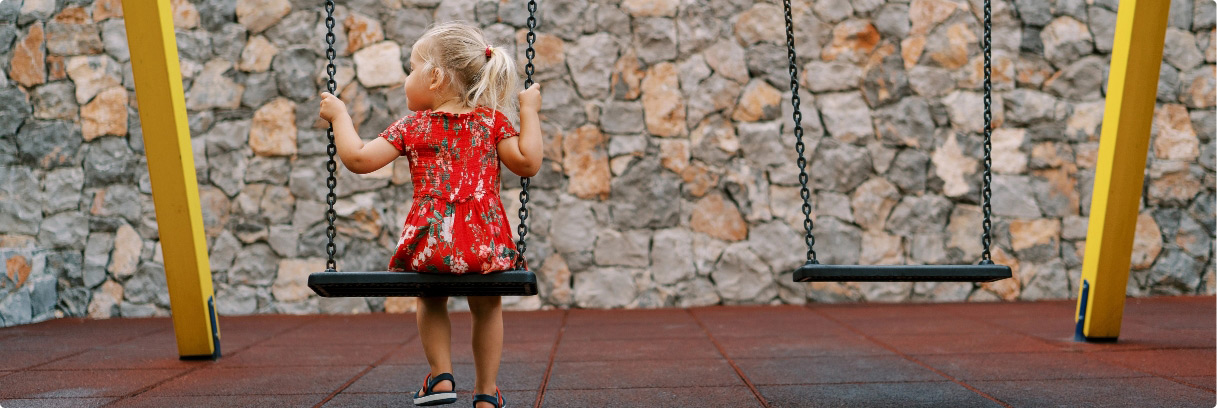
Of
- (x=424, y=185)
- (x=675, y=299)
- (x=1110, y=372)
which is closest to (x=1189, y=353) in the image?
(x=1110, y=372)

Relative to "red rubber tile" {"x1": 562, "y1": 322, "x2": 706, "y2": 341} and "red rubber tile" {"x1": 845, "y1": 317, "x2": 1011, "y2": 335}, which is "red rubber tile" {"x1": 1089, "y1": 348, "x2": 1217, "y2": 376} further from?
"red rubber tile" {"x1": 562, "y1": 322, "x2": 706, "y2": 341}

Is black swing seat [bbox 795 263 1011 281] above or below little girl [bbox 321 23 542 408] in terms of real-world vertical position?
below

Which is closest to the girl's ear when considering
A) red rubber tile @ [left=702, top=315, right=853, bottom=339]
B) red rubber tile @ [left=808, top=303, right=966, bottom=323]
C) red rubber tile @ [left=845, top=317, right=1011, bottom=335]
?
red rubber tile @ [left=702, top=315, right=853, bottom=339]

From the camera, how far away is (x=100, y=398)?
281 cm

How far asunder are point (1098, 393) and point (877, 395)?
70cm

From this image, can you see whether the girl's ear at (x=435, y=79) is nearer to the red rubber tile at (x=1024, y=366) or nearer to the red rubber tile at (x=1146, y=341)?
the red rubber tile at (x=1024, y=366)

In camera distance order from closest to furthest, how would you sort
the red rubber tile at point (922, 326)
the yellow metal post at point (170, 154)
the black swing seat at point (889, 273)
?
the black swing seat at point (889, 273) < the yellow metal post at point (170, 154) < the red rubber tile at point (922, 326)

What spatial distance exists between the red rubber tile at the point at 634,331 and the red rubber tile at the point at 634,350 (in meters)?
0.12

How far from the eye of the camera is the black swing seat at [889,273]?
242 centimetres

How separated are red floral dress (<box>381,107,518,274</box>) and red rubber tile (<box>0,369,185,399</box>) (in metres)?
1.44

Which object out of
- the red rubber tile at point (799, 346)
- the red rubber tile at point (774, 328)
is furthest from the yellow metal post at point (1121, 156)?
the red rubber tile at point (774, 328)

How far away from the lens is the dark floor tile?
355 centimetres

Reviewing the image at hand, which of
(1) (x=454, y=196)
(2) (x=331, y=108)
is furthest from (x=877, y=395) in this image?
(2) (x=331, y=108)

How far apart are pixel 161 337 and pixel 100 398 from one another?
169 centimetres
